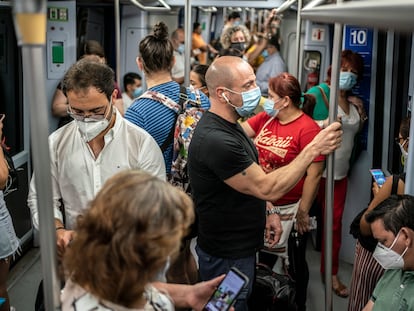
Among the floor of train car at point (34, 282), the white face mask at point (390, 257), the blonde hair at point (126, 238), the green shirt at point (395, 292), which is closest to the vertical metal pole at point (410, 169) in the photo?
the white face mask at point (390, 257)

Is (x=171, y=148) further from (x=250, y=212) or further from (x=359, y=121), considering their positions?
(x=359, y=121)

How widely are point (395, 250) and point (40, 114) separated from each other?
62.2 inches

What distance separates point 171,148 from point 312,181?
0.95 m

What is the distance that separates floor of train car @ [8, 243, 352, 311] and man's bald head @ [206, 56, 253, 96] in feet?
6.74

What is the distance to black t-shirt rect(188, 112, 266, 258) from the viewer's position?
245 cm

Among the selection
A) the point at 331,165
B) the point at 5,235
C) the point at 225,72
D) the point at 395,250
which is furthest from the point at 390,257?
the point at 5,235

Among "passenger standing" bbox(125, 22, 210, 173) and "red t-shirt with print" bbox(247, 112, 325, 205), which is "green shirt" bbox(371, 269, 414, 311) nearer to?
"red t-shirt with print" bbox(247, 112, 325, 205)

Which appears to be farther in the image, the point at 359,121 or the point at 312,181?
the point at 359,121

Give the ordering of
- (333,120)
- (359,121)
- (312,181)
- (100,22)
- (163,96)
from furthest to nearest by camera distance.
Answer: (100,22), (359,121), (312,181), (163,96), (333,120)

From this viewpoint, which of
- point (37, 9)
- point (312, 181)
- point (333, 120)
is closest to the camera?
point (37, 9)

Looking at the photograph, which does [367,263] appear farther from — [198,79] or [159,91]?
[198,79]

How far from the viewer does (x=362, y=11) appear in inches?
46.6

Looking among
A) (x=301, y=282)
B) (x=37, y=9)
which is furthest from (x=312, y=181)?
(x=37, y=9)

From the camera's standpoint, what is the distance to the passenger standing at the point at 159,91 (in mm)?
3111
